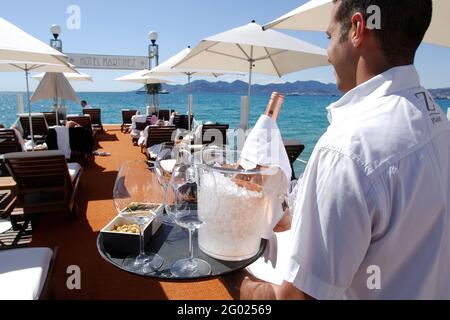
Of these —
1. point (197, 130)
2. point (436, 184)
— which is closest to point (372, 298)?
point (436, 184)

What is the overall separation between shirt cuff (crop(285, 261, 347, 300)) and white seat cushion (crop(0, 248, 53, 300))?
69.4 inches

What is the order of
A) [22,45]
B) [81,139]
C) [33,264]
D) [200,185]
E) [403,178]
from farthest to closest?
1. [81,139]
2. [22,45]
3. [33,264]
4. [200,185]
5. [403,178]

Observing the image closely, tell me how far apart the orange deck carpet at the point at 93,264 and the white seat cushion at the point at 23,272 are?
177mm

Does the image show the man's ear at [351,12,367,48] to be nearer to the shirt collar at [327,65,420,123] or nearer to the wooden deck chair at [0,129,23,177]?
the shirt collar at [327,65,420,123]

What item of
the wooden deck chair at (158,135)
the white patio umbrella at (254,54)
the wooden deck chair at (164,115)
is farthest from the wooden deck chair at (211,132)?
the wooden deck chair at (164,115)

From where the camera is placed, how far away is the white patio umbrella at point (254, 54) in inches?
175

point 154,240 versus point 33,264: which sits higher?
point 154,240

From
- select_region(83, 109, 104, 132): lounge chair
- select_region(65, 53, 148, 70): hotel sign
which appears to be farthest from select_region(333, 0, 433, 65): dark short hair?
select_region(83, 109, 104, 132): lounge chair

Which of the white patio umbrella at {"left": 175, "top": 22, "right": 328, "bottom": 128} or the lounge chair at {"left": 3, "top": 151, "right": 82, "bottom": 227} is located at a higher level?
the white patio umbrella at {"left": 175, "top": 22, "right": 328, "bottom": 128}

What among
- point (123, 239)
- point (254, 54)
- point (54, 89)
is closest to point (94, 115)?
point (54, 89)

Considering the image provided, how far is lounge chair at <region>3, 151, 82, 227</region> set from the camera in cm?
420
